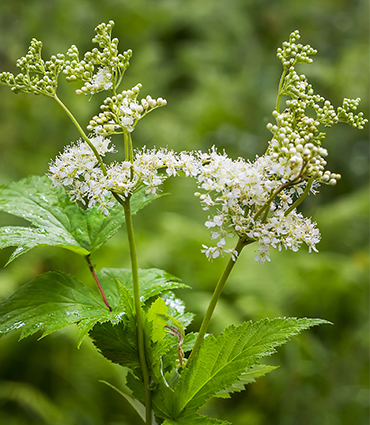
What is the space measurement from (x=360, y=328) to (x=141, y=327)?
378cm

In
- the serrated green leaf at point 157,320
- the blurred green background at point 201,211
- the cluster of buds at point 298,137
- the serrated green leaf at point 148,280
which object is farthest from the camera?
the blurred green background at point 201,211

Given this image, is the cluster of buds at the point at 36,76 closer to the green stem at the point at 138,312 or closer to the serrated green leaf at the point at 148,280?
the green stem at the point at 138,312

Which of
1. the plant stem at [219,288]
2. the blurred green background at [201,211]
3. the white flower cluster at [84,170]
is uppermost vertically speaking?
the blurred green background at [201,211]

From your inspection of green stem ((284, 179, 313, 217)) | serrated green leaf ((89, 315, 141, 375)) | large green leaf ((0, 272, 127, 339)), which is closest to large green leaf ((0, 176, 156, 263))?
large green leaf ((0, 272, 127, 339))

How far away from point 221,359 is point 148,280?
29cm

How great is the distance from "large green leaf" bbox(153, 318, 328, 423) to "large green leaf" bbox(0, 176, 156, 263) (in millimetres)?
359

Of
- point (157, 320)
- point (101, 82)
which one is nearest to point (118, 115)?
point (101, 82)

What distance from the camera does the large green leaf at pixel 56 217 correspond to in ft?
3.18

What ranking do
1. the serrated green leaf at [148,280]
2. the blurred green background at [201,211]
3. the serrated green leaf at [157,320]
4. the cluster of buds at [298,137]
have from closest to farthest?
1. the cluster of buds at [298,137]
2. the serrated green leaf at [157,320]
3. the serrated green leaf at [148,280]
4. the blurred green background at [201,211]

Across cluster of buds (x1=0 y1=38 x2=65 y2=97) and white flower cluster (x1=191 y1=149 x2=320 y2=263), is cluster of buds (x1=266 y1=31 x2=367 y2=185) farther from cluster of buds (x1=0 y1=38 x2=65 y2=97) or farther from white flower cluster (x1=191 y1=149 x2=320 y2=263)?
cluster of buds (x1=0 y1=38 x2=65 y2=97)

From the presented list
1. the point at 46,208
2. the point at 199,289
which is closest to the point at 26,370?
the point at 199,289

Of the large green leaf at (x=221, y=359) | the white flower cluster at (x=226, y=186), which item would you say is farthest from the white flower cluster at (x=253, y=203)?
the large green leaf at (x=221, y=359)

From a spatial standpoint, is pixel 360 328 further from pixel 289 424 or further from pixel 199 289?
pixel 199 289

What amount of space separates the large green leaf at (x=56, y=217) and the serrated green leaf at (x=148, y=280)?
0.40ft
